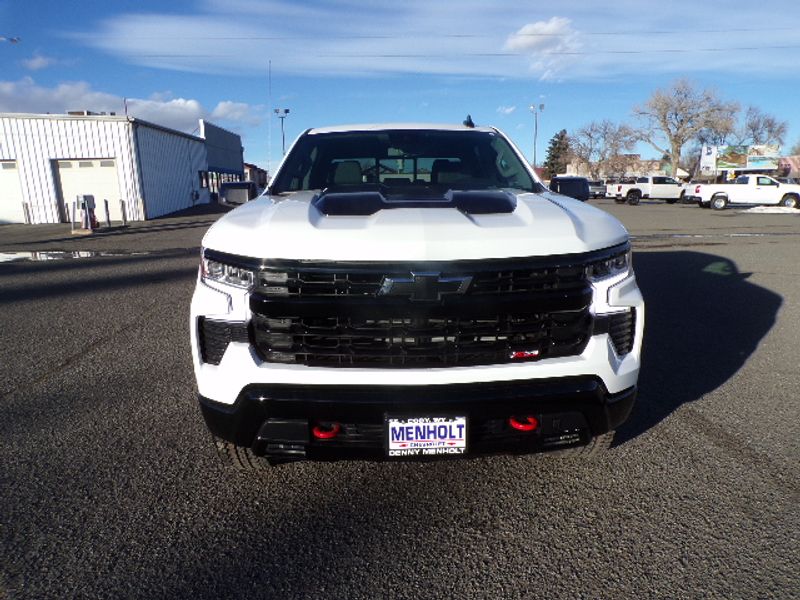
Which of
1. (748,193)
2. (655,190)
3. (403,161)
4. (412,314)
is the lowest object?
(655,190)

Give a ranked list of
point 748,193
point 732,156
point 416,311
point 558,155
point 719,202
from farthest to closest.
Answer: point 558,155, point 732,156, point 748,193, point 719,202, point 416,311

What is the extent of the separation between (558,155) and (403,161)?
92328 mm

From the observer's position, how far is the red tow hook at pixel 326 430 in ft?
7.02

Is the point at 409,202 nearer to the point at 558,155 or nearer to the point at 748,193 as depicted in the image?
the point at 748,193

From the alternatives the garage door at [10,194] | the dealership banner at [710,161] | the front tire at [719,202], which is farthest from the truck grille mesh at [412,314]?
the dealership banner at [710,161]

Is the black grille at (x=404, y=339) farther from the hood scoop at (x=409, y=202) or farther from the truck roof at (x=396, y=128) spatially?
the truck roof at (x=396, y=128)

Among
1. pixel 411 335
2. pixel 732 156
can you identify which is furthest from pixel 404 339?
pixel 732 156

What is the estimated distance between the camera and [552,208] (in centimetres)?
255

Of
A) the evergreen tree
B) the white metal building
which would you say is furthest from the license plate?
the evergreen tree

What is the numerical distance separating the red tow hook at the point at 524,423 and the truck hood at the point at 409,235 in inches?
26.1

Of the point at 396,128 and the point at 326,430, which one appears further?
the point at 396,128

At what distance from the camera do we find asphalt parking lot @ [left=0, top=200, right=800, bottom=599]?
2.04 meters

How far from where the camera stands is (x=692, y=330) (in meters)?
5.26

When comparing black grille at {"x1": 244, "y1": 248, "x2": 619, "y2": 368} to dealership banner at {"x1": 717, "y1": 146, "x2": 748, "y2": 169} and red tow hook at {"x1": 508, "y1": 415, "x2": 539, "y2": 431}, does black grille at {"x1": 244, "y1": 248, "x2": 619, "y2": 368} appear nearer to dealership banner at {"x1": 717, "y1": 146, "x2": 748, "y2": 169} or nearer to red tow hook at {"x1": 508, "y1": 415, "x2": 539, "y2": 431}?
red tow hook at {"x1": 508, "y1": 415, "x2": 539, "y2": 431}
